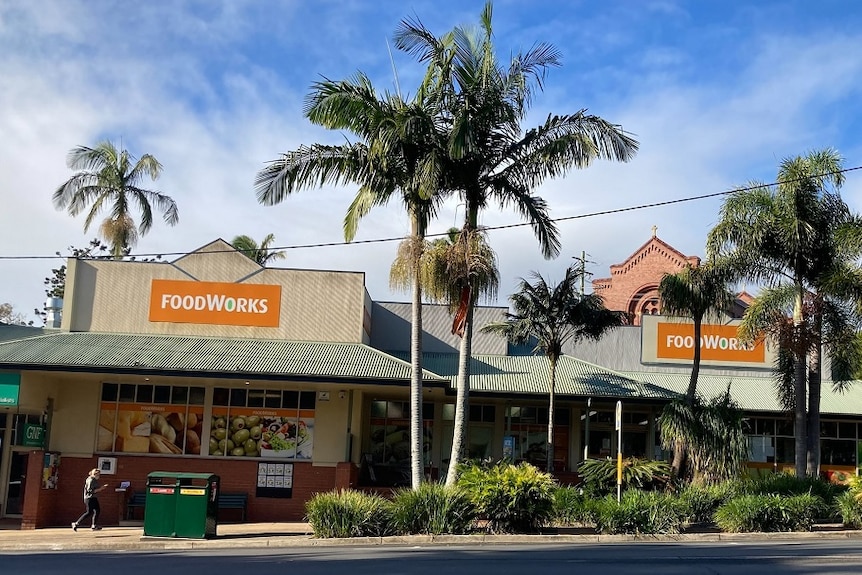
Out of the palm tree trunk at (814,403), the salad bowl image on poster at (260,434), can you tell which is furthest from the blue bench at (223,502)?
the palm tree trunk at (814,403)

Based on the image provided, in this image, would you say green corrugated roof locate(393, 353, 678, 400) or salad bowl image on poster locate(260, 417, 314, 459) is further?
green corrugated roof locate(393, 353, 678, 400)

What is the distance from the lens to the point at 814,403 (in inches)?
856

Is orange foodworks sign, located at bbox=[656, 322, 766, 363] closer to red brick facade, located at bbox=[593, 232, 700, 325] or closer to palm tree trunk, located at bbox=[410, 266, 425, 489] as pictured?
palm tree trunk, located at bbox=[410, 266, 425, 489]

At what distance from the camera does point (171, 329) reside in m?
24.5

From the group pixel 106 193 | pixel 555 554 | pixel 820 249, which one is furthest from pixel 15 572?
pixel 106 193

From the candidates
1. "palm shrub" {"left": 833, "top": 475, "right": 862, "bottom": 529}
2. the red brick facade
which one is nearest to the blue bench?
"palm shrub" {"left": 833, "top": 475, "right": 862, "bottom": 529}

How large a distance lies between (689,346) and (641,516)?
1196cm

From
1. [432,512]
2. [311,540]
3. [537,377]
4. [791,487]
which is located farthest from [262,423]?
[791,487]

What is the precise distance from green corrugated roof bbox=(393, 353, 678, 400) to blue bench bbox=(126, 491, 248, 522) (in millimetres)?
6479

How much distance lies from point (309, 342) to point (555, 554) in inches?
477

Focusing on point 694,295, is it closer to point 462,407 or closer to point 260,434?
point 462,407

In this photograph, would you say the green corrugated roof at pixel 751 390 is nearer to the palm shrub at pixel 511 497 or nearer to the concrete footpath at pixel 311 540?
the concrete footpath at pixel 311 540

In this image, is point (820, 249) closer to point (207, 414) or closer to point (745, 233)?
point (745, 233)

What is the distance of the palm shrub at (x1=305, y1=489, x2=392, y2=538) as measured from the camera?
17.0m
